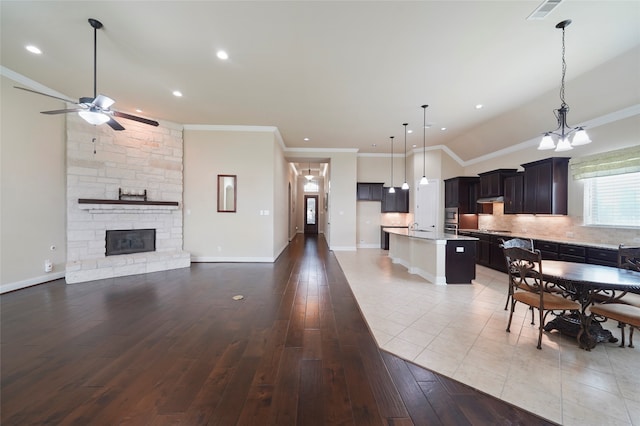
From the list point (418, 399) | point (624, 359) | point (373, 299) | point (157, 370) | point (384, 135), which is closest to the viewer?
point (418, 399)

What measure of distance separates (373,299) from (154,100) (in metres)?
5.44

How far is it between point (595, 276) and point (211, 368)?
147 inches

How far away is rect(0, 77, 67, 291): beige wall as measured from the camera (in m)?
3.67

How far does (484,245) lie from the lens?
5.84m

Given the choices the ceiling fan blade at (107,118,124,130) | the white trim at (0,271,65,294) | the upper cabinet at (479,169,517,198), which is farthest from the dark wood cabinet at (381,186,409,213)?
the white trim at (0,271,65,294)

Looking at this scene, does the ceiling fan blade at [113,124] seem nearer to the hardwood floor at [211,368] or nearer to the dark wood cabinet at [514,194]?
the hardwood floor at [211,368]

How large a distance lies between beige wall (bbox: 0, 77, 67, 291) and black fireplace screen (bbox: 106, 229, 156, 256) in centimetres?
69

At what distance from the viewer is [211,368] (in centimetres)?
196

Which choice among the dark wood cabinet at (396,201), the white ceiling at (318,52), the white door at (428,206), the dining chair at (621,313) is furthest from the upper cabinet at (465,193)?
the dining chair at (621,313)

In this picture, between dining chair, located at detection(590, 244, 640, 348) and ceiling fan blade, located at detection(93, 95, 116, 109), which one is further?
ceiling fan blade, located at detection(93, 95, 116, 109)

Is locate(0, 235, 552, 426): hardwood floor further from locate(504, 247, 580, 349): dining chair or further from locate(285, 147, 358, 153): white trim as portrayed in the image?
locate(285, 147, 358, 153): white trim

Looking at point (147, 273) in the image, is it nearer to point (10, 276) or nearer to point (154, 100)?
point (10, 276)

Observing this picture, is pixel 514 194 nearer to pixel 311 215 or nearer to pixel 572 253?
pixel 572 253

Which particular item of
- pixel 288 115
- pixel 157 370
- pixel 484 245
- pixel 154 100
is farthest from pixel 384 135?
pixel 157 370
